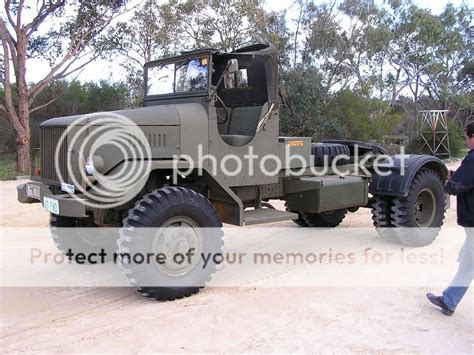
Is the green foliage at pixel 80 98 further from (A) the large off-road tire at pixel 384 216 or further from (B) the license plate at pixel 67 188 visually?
(B) the license plate at pixel 67 188

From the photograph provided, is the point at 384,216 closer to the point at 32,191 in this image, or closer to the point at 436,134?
the point at 32,191

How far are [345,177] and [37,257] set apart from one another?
4013 millimetres

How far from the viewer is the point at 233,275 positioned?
17.9 ft

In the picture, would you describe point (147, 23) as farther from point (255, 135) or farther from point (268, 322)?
point (268, 322)

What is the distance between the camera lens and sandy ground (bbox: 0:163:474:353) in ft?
12.0

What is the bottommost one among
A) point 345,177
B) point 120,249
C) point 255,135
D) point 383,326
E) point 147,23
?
point 383,326

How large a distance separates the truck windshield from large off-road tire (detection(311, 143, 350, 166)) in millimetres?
2058

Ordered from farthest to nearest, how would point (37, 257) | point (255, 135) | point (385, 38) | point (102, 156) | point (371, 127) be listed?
point (385, 38)
point (371, 127)
point (37, 257)
point (255, 135)
point (102, 156)

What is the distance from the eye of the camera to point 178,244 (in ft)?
15.6

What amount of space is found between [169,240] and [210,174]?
869 millimetres

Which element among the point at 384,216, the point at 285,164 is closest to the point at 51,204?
the point at 285,164

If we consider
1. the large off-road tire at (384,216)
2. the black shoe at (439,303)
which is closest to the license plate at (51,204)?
the black shoe at (439,303)

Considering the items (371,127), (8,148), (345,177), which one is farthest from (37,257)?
(8,148)

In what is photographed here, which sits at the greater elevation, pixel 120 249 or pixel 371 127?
pixel 371 127
